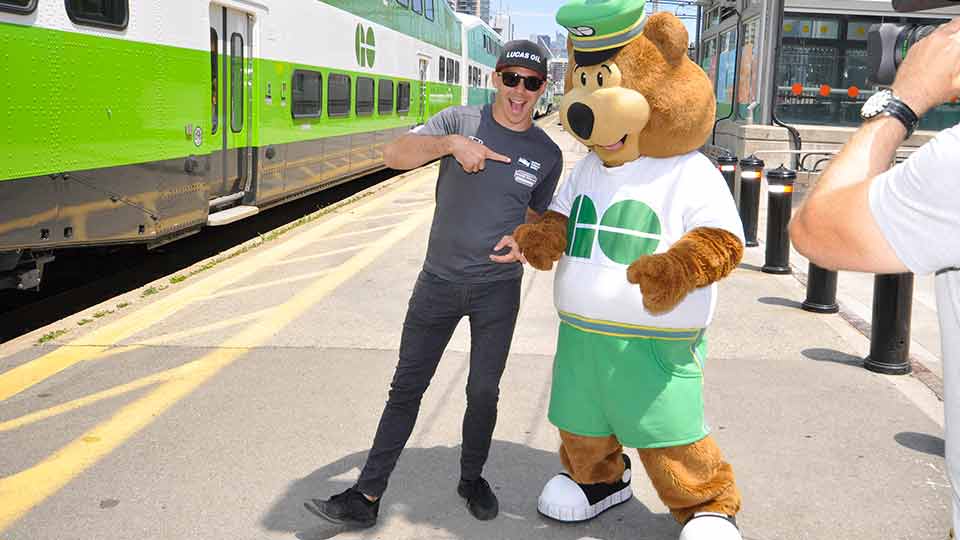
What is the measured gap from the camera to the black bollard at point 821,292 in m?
6.95

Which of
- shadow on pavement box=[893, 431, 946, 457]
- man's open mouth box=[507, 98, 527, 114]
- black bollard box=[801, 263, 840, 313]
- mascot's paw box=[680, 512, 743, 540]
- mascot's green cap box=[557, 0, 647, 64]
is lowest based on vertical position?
shadow on pavement box=[893, 431, 946, 457]

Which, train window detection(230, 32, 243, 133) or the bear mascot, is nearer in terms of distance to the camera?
the bear mascot

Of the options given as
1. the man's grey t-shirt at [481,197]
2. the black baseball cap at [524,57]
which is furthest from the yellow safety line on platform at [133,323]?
the black baseball cap at [524,57]

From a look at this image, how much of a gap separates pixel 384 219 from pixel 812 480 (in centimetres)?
839

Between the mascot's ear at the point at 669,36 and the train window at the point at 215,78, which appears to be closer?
the mascot's ear at the point at 669,36

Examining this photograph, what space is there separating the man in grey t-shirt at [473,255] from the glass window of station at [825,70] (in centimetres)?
1625

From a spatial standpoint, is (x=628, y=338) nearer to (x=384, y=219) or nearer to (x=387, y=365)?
(x=387, y=365)

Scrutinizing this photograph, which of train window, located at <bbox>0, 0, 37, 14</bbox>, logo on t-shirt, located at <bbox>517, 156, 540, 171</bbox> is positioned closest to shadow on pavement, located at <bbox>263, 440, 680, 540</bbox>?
logo on t-shirt, located at <bbox>517, 156, 540, 171</bbox>

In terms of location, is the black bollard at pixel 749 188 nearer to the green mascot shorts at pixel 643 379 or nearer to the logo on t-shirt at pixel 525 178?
the logo on t-shirt at pixel 525 178

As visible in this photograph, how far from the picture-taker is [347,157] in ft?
44.5

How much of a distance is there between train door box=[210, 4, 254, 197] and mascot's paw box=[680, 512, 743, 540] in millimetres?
6723

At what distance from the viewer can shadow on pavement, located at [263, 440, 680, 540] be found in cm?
355

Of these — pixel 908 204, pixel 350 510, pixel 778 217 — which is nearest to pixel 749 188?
pixel 778 217

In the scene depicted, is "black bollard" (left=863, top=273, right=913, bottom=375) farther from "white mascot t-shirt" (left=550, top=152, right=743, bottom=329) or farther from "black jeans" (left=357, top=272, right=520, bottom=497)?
"black jeans" (left=357, top=272, right=520, bottom=497)
